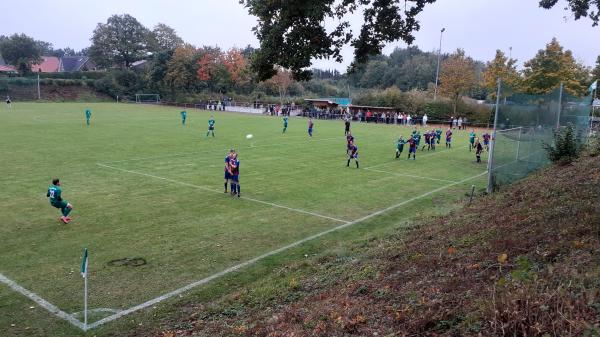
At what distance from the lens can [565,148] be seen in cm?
2102

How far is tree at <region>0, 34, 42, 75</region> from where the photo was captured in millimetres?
98312

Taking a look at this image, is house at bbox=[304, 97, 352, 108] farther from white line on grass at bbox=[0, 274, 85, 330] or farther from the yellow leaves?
the yellow leaves

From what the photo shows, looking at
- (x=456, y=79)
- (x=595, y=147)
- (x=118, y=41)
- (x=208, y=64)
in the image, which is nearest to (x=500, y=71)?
(x=456, y=79)

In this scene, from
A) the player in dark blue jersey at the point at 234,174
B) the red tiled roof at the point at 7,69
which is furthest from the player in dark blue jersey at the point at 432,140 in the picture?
the red tiled roof at the point at 7,69

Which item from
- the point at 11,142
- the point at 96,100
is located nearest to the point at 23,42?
the point at 96,100

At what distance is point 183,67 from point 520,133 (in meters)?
75.5

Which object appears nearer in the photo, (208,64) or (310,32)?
(310,32)

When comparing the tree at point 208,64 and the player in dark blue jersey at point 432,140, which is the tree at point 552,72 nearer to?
the player in dark blue jersey at point 432,140

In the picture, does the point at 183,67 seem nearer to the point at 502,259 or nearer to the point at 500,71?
the point at 500,71

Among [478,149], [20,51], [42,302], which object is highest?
[20,51]

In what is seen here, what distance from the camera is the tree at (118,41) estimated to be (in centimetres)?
10531

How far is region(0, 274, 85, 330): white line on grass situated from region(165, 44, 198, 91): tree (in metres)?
80.0

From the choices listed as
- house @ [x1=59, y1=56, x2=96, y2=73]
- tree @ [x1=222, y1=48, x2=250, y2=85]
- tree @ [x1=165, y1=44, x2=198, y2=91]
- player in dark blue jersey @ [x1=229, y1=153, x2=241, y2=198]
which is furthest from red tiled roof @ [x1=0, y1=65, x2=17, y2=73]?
player in dark blue jersey @ [x1=229, y1=153, x2=241, y2=198]

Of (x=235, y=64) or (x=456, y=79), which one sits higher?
(x=235, y=64)
